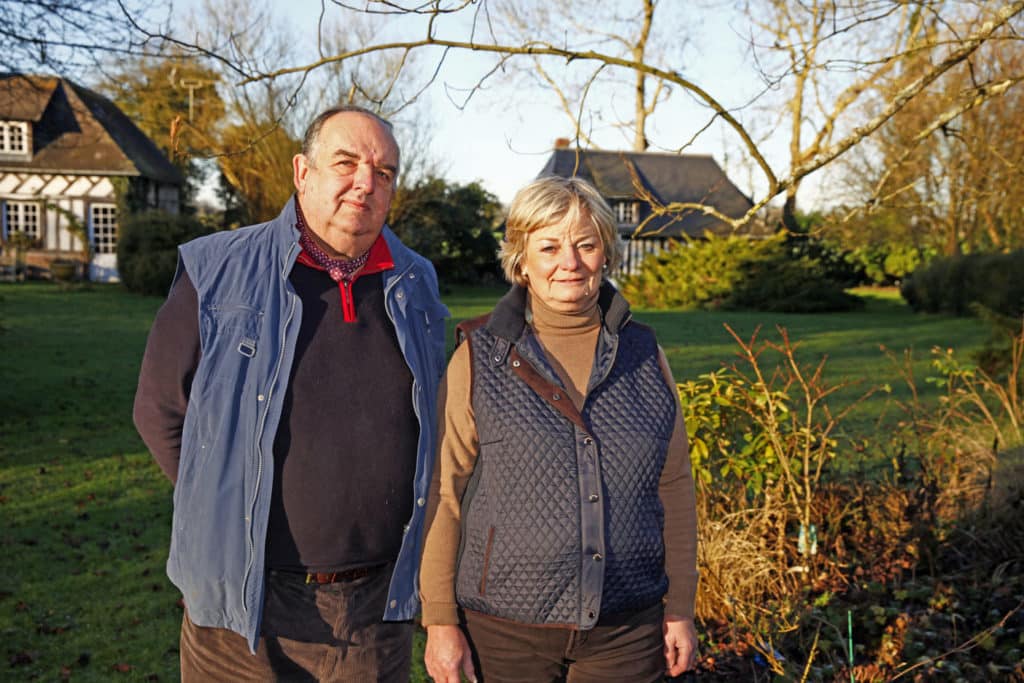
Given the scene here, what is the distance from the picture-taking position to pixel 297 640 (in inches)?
104

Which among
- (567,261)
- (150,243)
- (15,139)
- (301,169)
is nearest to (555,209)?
(567,261)

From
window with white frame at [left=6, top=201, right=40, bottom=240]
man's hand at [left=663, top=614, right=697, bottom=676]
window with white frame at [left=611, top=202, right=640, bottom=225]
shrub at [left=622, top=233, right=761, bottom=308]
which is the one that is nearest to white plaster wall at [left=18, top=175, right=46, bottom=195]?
window with white frame at [left=6, top=201, right=40, bottom=240]

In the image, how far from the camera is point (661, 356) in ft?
8.73

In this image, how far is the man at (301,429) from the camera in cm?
253

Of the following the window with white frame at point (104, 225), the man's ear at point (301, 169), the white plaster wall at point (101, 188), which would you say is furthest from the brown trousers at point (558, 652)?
the white plaster wall at point (101, 188)

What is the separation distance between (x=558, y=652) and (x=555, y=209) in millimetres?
1145

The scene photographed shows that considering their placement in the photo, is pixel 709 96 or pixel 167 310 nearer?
pixel 167 310

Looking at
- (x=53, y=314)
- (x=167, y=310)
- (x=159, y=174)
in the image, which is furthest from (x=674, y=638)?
(x=159, y=174)

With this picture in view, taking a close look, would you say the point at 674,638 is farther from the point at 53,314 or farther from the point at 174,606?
the point at 53,314

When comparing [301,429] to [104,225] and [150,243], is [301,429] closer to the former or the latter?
[150,243]

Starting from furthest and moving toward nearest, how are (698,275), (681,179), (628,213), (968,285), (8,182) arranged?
(681,179)
(628,213)
(8,182)
(698,275)
(968,285)

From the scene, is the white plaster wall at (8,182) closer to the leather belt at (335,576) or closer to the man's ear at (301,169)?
the man's ear at (301,169)

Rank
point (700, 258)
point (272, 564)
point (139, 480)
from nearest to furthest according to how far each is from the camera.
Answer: point (272, 564)
point (139, 480)
point (700, 258)

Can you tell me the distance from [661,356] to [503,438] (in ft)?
1.78
